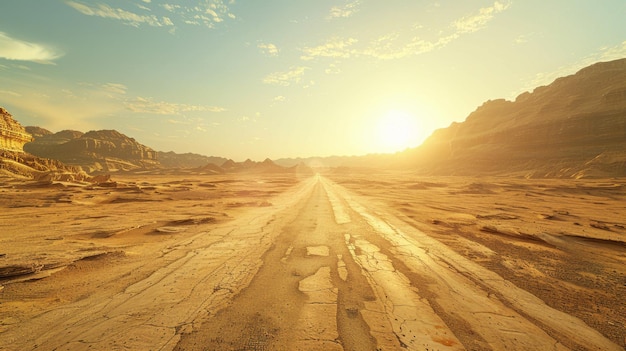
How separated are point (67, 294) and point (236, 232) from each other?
5.32m

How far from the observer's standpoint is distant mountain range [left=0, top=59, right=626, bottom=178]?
52.4 metres

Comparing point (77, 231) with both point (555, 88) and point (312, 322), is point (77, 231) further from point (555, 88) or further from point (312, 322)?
point (555, 88)

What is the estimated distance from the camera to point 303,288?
509 centimetres

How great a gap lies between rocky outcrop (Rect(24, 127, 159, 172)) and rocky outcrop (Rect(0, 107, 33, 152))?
122ft

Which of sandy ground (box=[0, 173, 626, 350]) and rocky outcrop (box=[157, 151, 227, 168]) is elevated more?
rocky outcrop (box=[157, 151, 227, 168])

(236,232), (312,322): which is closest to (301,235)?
(236,232)

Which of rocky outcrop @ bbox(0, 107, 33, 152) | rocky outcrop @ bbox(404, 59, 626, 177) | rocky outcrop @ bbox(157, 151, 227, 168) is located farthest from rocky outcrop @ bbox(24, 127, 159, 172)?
rocky outcrop @ bbox(404, 59, 626, 177)

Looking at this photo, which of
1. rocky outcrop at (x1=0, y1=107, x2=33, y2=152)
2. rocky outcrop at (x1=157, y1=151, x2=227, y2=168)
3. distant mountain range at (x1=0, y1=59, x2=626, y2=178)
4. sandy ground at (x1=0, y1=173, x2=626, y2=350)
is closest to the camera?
sandy ground at (x1=0, y1=173, x2=626, y2=350)

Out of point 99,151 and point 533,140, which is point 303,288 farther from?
point 99,151

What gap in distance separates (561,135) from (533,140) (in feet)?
19.7

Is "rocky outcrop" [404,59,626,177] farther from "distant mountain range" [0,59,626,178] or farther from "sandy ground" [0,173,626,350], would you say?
"sandy ground" [0,173,626,350]

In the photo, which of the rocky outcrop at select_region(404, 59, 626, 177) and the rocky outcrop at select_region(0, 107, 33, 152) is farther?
the rocky outcrop at select_region(404, 59, 626, 177)

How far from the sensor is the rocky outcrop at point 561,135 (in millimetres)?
53312

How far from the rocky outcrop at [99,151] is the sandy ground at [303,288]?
81.2m
